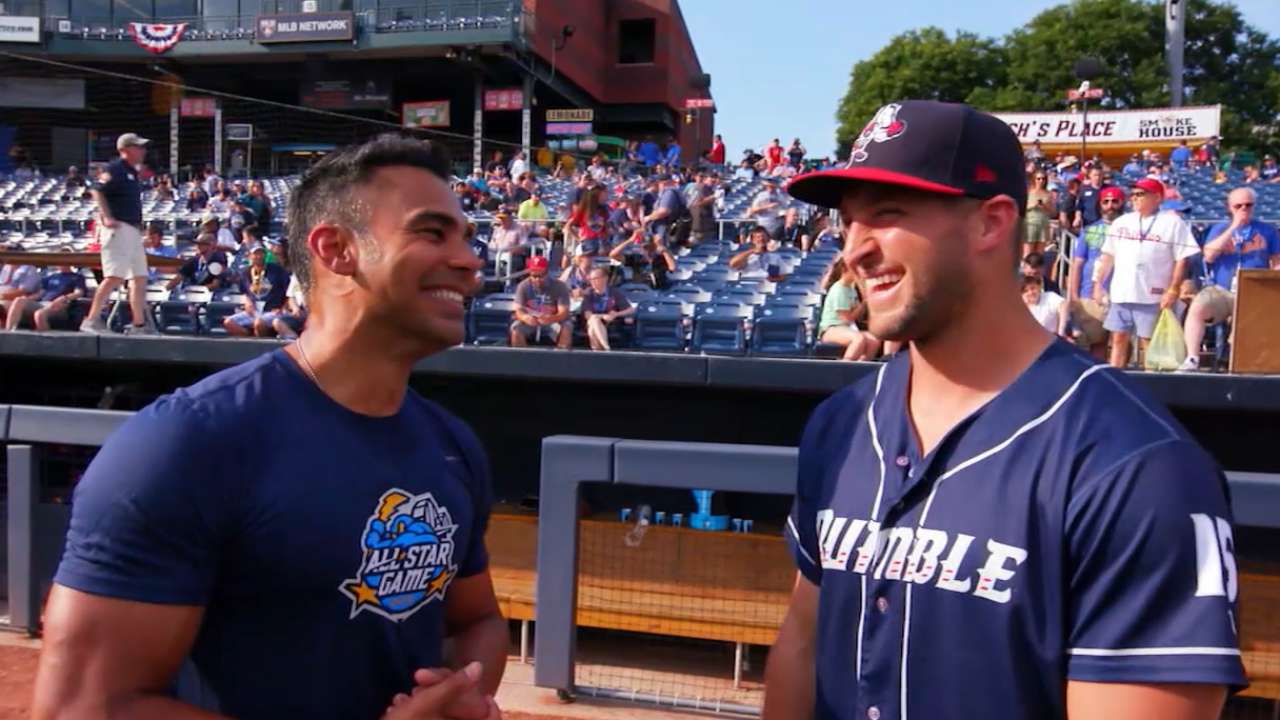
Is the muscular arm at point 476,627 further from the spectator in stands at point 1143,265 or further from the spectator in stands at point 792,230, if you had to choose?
the spectator in stands at point 792,230

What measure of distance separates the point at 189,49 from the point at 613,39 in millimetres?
13959

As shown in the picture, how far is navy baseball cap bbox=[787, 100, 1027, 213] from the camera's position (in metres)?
1.59

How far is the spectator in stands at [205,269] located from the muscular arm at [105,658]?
9.65 metres

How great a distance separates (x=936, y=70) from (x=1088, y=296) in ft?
161

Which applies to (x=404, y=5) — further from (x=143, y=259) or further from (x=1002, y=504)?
(x=1002, y=504)

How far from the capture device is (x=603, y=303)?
875cm

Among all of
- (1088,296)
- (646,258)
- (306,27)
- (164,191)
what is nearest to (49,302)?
(646,258)

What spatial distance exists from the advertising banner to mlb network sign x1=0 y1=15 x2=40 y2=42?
10.4 meters

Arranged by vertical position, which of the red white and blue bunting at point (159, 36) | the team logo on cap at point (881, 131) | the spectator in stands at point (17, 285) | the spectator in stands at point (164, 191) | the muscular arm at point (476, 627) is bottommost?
the muscular arm at point (476, 627)

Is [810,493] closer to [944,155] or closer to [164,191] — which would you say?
[944,155]

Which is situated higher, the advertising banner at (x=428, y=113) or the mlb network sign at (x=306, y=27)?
the mlb network sign at (x=306, y=27)

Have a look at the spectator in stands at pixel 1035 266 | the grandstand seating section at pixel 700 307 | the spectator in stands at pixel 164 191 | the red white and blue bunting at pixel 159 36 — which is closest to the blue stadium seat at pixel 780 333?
the grandstand seating section at pixel 700 307

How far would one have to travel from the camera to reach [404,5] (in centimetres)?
2827

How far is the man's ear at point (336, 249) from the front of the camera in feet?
5.98
